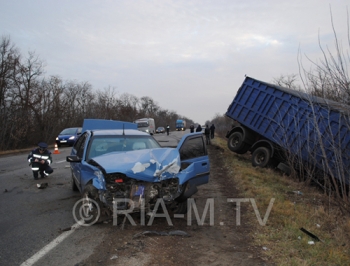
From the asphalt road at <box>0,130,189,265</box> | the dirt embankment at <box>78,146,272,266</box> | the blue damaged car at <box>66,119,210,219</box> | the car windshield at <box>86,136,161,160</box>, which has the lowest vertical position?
the asphalt road at <box>0,130,189,265</box>

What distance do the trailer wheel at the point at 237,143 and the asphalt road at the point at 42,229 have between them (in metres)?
8.85

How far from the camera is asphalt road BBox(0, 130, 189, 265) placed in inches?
142

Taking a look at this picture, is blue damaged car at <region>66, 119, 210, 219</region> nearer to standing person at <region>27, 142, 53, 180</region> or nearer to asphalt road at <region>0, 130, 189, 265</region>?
asphalt road at <region>0, 130, 189, 265</region>

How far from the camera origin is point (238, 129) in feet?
47.5

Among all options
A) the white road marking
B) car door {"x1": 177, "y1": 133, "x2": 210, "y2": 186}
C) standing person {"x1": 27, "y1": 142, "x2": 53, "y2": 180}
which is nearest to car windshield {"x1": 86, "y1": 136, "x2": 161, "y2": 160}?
car door {"x1": 177, "y1": 133, "x2": 210, "y2": 186}

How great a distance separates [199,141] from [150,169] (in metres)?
1.65

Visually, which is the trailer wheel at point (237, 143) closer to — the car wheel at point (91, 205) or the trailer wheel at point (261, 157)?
the trailer wheel at point (261, 157)

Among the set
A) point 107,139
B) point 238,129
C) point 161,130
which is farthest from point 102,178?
point 161,130

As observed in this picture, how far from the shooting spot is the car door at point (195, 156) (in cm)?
519

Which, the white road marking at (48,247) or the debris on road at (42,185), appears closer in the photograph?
the white road marking at (48,247)

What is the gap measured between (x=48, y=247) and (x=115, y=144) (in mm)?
2339

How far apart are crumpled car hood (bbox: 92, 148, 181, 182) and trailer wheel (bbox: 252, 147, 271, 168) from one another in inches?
339

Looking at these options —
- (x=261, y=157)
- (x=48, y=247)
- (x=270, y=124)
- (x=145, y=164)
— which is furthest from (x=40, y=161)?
(x=261, y=157)

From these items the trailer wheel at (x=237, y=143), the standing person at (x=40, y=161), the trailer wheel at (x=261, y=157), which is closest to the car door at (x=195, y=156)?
the standing person at (x=40, y=161)
